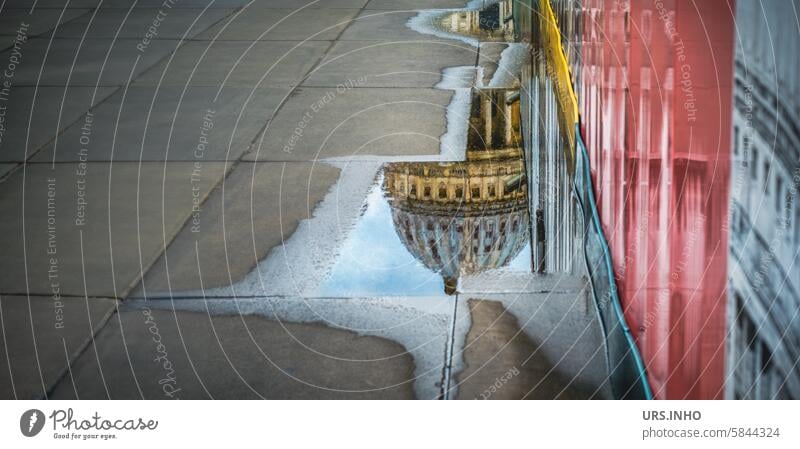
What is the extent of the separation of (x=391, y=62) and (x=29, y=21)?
532cm

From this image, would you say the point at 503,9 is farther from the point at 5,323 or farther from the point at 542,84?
the point at 5,323

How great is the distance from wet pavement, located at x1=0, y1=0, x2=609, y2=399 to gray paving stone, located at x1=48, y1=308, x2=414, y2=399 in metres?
0.01

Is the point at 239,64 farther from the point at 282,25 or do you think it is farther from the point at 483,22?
the point at 483,22

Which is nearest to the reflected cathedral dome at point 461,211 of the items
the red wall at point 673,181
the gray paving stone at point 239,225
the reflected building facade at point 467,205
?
the reflected building facade at point 467,205

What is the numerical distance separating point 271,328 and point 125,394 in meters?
0.83

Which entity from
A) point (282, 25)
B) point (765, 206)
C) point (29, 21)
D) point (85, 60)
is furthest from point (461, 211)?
point (29, 21)

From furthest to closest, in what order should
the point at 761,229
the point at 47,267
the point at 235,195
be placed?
the point at 235,195
the point at 47,267
the point at 761,229

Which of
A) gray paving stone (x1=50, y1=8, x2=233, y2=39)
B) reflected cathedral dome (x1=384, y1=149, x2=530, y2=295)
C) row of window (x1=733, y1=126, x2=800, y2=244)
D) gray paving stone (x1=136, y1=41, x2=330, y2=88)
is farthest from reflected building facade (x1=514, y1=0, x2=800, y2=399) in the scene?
gray paving stone (x1=50, y1=8, x2=233, y2=39)

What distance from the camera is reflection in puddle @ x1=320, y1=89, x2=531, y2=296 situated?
6.02 m

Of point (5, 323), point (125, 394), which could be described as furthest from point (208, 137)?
point (125, 394)

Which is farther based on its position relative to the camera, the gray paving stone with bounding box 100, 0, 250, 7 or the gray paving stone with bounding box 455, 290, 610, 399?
the gray paving stone with bounding box 100, 0, 250, 7

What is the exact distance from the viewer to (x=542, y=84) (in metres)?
9.86

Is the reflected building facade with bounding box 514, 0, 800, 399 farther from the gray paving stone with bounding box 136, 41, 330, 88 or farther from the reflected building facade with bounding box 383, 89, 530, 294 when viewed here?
the gray paving stone with bounding box 136, 41, 330, 88

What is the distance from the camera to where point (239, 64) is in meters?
11.3
